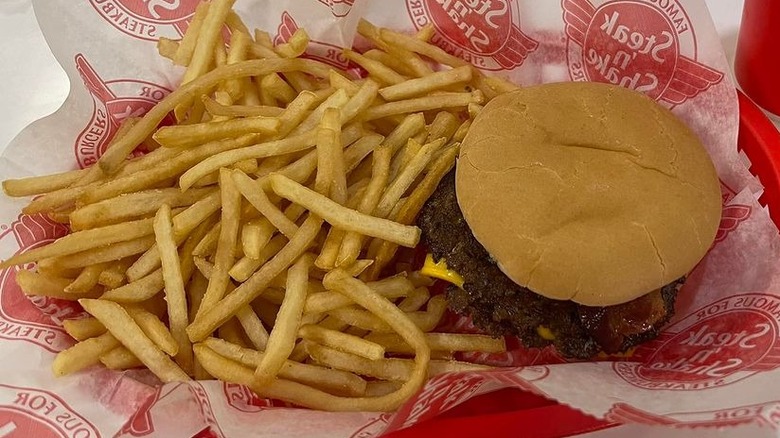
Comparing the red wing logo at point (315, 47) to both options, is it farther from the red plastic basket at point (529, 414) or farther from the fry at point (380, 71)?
the red plastic basket at point (529, 414)

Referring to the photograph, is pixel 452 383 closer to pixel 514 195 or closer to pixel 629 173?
pixel 514 195

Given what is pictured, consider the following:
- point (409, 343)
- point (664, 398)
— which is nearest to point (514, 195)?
point (409, 343)

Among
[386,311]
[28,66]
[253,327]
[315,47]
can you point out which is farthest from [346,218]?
[28,66]

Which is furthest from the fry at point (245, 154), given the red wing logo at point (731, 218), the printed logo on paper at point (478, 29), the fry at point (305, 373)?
the red wing logo at point (731, 218)

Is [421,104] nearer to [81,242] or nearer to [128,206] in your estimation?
[128,206]

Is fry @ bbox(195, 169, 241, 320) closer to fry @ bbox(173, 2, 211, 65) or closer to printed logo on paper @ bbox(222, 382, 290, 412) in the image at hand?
printed logo on paper @ bbox(222, 382, 290, 412)

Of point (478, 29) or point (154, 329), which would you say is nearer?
point (154, 329)
